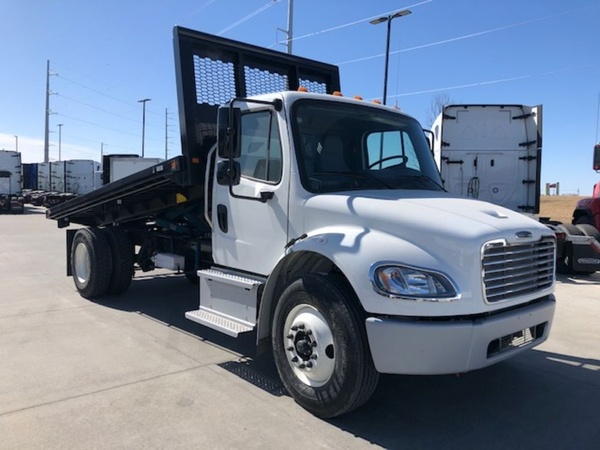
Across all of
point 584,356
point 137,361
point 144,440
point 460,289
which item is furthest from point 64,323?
point 584,356

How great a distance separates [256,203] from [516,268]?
2.26m

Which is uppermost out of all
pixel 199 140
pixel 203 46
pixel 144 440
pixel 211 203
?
pixel 203 46

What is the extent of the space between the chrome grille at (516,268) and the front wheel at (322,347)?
Result: 96cm

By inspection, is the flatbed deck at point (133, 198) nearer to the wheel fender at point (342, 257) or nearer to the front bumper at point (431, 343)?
the wheel fender at point (342, 257)

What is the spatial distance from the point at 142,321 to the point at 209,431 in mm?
3282

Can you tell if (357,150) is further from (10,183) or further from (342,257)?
(10,183)

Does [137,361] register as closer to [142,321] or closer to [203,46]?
[142,321]

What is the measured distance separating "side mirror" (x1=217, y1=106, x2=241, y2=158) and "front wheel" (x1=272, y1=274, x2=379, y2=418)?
1346 millimetres

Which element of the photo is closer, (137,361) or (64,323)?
(137,361)

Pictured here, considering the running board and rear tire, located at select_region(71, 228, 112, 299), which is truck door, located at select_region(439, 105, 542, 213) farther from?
the running board

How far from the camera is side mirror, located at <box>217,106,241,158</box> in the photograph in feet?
14.8

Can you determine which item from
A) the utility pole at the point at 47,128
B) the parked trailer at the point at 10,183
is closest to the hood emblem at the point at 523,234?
the parked trailer at the point at 10,183

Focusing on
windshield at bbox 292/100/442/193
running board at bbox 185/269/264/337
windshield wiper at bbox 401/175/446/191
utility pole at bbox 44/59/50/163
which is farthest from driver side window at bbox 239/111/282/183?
utility pole at bbox 44/59/50/163

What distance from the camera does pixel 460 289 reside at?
11.1ft
